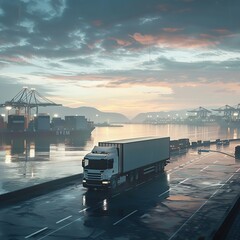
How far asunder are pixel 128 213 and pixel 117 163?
826 cm

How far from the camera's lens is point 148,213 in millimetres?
27281

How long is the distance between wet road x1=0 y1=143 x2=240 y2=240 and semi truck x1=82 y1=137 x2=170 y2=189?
1263mm

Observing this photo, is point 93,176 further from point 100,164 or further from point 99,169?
point 100,164

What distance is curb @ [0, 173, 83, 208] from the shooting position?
31547mm

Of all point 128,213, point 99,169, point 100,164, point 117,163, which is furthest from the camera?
point 117,163

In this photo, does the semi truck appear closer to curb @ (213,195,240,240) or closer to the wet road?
the wet road

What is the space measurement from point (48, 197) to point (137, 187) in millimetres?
9261

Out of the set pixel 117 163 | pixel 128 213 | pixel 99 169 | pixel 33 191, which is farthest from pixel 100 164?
pixel 128 213

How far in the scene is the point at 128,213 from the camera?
27.2 m

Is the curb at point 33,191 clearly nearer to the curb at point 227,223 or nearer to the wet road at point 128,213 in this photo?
the wet road at point 128,213

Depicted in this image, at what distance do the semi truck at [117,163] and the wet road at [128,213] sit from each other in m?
1.26

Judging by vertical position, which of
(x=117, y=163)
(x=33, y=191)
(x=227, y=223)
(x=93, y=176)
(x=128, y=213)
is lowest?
(x=128, y=213)

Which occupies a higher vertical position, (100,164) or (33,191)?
(100,164)

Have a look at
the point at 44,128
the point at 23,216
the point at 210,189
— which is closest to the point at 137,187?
the point at 210,189
